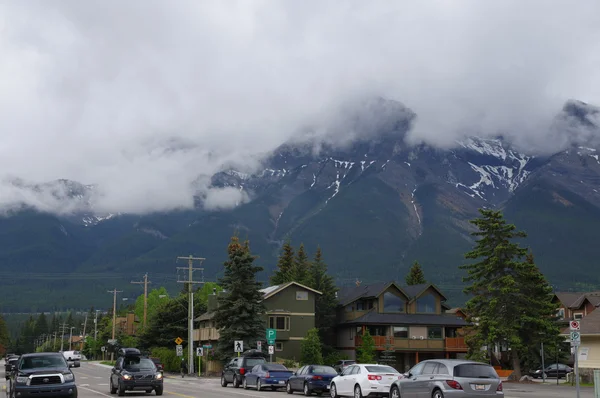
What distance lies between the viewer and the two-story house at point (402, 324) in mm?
74000

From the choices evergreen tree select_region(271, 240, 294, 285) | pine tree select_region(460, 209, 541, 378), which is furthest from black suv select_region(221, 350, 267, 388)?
evergreen tree select_region(271, 240, 294, 285)

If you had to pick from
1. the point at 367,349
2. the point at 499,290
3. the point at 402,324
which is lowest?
the point at 367,349

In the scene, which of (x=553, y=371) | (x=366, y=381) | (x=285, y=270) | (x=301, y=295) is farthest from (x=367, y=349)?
(x=366, y=381)

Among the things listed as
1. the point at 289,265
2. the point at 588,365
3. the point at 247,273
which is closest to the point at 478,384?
the point at 588,365

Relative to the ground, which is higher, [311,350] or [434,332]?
[434,332]

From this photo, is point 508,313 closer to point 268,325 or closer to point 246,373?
point 246,373

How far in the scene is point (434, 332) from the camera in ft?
247

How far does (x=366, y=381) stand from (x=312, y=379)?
6.18m

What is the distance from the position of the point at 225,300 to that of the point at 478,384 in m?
43.1

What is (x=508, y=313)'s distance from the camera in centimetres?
5222

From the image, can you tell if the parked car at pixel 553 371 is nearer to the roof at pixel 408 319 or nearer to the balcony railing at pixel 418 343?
the balcony railing at pixel 418 343

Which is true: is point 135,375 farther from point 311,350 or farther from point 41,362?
point 311,350

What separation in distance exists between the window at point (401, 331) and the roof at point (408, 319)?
2.41 ft

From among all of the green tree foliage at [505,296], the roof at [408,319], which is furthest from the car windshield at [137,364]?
the roof at [408,319]
